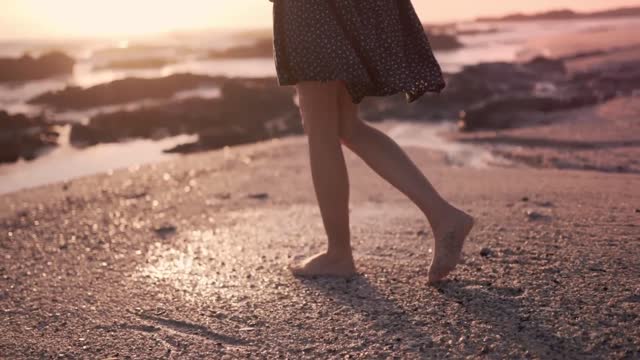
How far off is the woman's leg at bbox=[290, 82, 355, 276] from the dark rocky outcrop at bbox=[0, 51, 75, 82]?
64.0 feet

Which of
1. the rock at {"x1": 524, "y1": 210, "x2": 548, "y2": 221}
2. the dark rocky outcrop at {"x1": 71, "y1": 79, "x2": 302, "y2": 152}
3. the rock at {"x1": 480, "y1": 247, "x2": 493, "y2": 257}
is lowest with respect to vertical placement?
the dark rocky outcrop at {"x1": 71, "y1": 79, "x2": 302, "y2": 152}

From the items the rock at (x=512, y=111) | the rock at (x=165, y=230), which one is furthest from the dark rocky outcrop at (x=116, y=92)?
the rock at (x=165, y=230)

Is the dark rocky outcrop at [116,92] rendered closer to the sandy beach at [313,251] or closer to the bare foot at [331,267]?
the sandy beach at [313,251]

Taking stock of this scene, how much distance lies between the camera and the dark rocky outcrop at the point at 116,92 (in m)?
14.1

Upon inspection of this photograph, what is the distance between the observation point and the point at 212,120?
10758mm

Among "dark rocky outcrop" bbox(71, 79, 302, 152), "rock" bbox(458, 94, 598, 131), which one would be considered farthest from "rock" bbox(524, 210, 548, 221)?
"dark rocky outcrop" bbox(71, 79, 302, 152)

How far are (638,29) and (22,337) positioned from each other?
113 ft

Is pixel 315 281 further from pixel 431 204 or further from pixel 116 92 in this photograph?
pixel 116 92

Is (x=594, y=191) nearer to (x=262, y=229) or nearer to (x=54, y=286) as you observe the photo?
(x=262, y=229)

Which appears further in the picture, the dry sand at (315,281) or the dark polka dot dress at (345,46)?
the dark polka dot dress at (345,46)

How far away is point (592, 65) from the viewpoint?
18.5 meters

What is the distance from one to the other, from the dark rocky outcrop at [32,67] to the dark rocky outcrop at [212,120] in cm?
972

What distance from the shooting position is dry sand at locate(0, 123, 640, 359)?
1943 mm

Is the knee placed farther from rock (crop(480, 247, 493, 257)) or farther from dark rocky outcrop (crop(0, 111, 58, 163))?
dark rocky outcrop (crop(0, 111, 58, 163))
